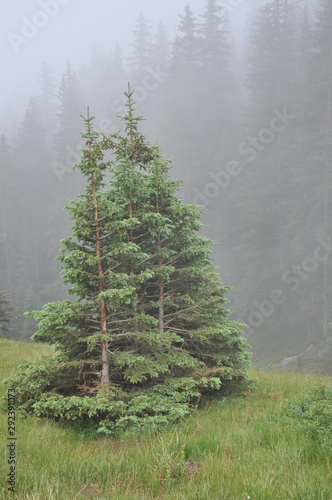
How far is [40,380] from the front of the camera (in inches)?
215

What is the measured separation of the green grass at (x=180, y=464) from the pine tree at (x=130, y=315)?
627 mm

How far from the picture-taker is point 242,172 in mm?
32250

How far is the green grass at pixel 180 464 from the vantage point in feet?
9.21

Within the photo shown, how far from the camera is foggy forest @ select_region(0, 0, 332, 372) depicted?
82.9 feet

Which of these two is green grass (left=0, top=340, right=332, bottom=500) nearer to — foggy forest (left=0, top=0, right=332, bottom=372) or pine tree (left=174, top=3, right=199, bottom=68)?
foggy forest (left=0, top=0, right=332, bottom=372)

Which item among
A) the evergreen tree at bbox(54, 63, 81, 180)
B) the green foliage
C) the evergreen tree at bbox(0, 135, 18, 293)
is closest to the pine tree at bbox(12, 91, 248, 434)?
the green foliage

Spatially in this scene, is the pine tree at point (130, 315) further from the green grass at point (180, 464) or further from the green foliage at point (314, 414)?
the green foliage at point (314, 414)

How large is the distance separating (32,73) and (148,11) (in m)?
59.1

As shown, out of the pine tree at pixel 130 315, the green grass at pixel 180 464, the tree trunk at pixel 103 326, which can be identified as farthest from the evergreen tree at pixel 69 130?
the green grass at pixel 180 464

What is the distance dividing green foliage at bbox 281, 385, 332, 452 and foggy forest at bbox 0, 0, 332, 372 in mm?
6194

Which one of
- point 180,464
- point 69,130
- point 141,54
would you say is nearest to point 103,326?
point 180,464

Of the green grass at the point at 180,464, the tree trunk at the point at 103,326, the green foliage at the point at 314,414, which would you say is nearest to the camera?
the green grass at the point at 180,464

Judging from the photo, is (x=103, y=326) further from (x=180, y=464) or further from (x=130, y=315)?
(x=180, y=464)

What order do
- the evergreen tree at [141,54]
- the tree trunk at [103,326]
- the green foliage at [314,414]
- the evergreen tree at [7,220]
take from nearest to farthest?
the green foliage at [314,414], the tree trunk at [103,326], the evergreen tree at [7,220], the evergreen tree at [141,54]
